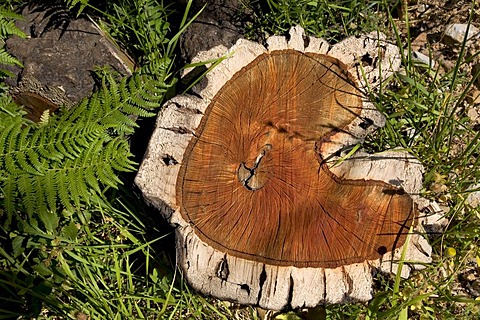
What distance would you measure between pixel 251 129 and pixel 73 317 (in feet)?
3.79

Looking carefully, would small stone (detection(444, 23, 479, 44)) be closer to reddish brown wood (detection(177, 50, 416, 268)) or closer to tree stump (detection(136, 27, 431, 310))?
tree stump (detection(136, 27, 431, 310))

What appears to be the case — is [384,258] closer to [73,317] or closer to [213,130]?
[213,130]

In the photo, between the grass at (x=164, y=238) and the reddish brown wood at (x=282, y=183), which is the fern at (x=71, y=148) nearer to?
the grass at (x=164, y=238)

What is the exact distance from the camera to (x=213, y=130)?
2.08 metres

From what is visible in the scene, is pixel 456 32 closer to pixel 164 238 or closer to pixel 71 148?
pixel 164 238

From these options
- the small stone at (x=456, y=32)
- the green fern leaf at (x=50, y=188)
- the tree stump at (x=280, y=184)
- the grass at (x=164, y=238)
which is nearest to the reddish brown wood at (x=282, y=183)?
the tree stump at (x=280, y=184)

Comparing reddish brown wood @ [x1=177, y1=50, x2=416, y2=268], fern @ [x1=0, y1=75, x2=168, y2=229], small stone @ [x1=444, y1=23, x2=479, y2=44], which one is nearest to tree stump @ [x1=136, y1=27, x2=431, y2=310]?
reddish brown wood @ [x1=177, y1=50, x2=416, y2=268]

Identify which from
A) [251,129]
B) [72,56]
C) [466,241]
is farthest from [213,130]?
[466,241]

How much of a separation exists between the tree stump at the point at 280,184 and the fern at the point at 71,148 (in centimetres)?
23

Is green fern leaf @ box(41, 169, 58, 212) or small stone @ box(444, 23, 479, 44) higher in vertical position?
small stone @ box(444, 23, 479, 44)

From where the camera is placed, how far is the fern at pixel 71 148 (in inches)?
78.8

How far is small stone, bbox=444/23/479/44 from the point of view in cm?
286

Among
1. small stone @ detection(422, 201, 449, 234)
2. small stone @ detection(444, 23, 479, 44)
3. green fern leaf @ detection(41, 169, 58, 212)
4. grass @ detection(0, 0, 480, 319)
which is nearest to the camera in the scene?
green fern leaf @ detection(41, 169, 58, 212)

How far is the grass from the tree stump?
0.25 meters
